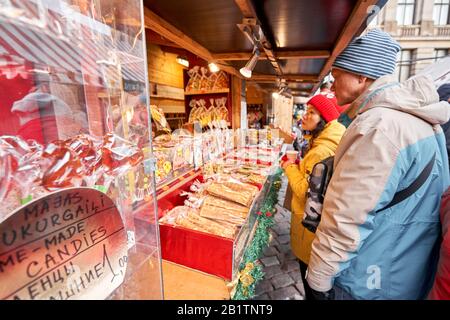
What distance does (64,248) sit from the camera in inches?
18.3

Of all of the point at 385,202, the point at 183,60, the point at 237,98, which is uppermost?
the point at 183,60

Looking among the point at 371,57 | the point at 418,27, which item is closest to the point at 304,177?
the point at 371,57

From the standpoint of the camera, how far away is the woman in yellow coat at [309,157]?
5.49 feet

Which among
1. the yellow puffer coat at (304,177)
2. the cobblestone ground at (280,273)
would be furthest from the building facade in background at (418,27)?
the yellow puffer coat at (304,177)

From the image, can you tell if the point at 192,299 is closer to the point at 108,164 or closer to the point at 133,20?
the point at 108,164

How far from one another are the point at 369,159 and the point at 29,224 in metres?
1.10

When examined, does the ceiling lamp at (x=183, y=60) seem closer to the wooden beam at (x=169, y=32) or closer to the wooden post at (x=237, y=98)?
the wooden post at (x=237, y=98)

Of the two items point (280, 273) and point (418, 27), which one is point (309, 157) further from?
point (418, 27)

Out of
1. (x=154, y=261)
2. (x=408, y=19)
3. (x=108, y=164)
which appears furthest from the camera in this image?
(x=408, y=19)

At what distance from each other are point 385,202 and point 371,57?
0.81 meters

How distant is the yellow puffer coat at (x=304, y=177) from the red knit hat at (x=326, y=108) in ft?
0.19

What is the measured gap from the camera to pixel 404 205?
96 centimetres

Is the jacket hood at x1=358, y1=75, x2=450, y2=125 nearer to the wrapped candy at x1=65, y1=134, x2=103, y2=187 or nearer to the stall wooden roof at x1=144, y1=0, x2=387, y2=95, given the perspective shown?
the stall wooden roof at x1=144, y1=0, x2=387, y2=95

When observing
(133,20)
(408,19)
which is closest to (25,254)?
(133,20)
